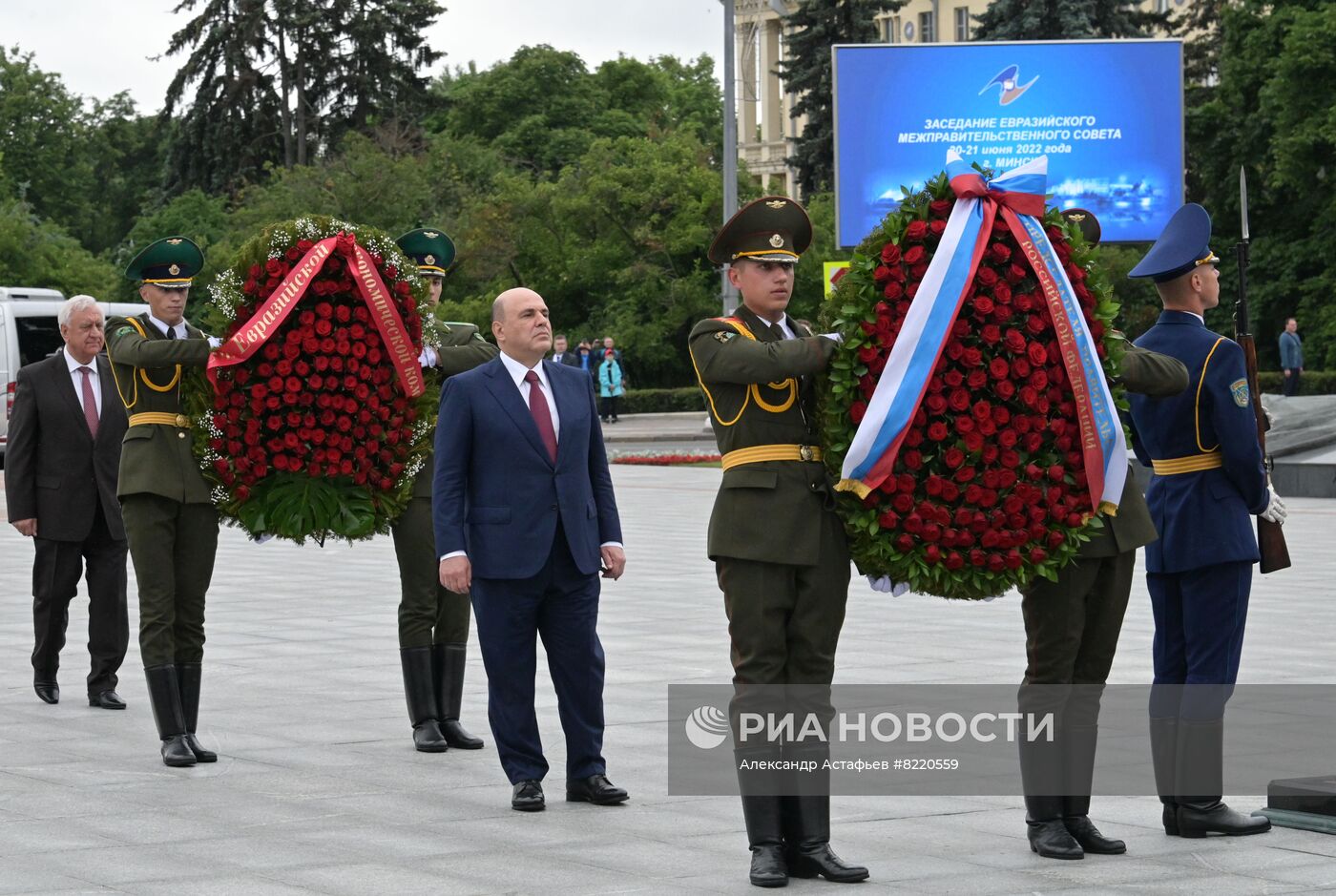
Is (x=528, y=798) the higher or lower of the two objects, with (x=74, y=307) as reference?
lower

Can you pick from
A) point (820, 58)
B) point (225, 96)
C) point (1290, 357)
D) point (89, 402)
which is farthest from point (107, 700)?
point (225, 96)

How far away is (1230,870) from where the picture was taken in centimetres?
607

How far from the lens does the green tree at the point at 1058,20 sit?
2128 inches

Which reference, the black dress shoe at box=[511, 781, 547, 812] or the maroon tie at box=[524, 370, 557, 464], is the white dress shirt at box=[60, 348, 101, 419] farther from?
the black dress shoe at box=[511, 781, 547, 812]

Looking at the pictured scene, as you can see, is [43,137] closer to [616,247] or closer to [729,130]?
[616,247]

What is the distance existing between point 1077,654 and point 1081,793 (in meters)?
0.44

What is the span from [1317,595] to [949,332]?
848 cm

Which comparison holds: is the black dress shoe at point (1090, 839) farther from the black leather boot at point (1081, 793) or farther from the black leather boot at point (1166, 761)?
the black leather boot at point (1166, 761)

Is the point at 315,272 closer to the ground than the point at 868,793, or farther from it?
farther from it

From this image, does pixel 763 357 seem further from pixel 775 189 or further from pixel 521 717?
pixel 775 189

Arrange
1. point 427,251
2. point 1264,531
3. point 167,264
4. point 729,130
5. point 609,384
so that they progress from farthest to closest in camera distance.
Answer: point 609,384 → point 729,130 → point 427,251 → point 167,264 → point 1264,531

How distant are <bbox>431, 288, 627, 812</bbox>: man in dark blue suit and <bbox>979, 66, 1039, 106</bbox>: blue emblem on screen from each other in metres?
24.8

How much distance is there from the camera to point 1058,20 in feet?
178

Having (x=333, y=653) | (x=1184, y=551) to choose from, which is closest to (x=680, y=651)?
(x=333, y=653)
